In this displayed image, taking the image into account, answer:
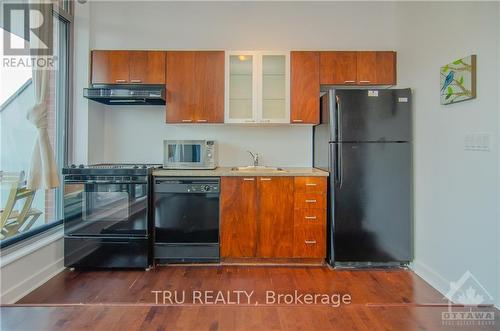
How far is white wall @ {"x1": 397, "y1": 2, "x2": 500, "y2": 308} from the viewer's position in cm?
198

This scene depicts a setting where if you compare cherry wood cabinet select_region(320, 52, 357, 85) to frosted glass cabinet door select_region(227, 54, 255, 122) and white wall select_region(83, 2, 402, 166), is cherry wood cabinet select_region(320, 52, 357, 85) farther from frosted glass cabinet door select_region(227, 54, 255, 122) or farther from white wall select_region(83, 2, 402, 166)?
frosted glass cabinet door select_region(227, 54, 255, 122)

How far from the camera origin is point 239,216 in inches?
113

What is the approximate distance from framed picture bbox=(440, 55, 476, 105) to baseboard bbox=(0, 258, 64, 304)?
3604mm

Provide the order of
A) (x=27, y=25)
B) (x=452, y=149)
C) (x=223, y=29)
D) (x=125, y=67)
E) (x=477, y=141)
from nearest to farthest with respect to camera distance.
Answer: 1. (x=477, y=141)
2. (x=452, y=149)
3. (x=27, y=25)
4. (x=125, y=67)
5. (x=223, y=29)

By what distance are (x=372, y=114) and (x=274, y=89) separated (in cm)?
102

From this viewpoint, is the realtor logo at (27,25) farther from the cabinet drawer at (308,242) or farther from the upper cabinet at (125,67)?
the cabinet drawer at (308,242)

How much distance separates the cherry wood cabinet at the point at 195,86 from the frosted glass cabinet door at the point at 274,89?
453 millimetres

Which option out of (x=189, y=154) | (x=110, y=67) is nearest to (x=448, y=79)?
(x=189, y=154)

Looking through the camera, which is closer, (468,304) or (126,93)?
(468,304)

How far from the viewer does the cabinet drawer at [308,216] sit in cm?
287

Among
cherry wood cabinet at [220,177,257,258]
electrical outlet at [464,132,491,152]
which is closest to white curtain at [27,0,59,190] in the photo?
cherry wood cabinet at [220,177,257,258]

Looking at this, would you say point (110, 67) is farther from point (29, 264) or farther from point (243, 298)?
point (243, 298)

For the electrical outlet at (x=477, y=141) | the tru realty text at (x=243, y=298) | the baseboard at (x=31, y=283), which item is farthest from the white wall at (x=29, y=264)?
the electrical outlet at (x=477, y=141)

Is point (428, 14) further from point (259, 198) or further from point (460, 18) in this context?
point (259, 198)
